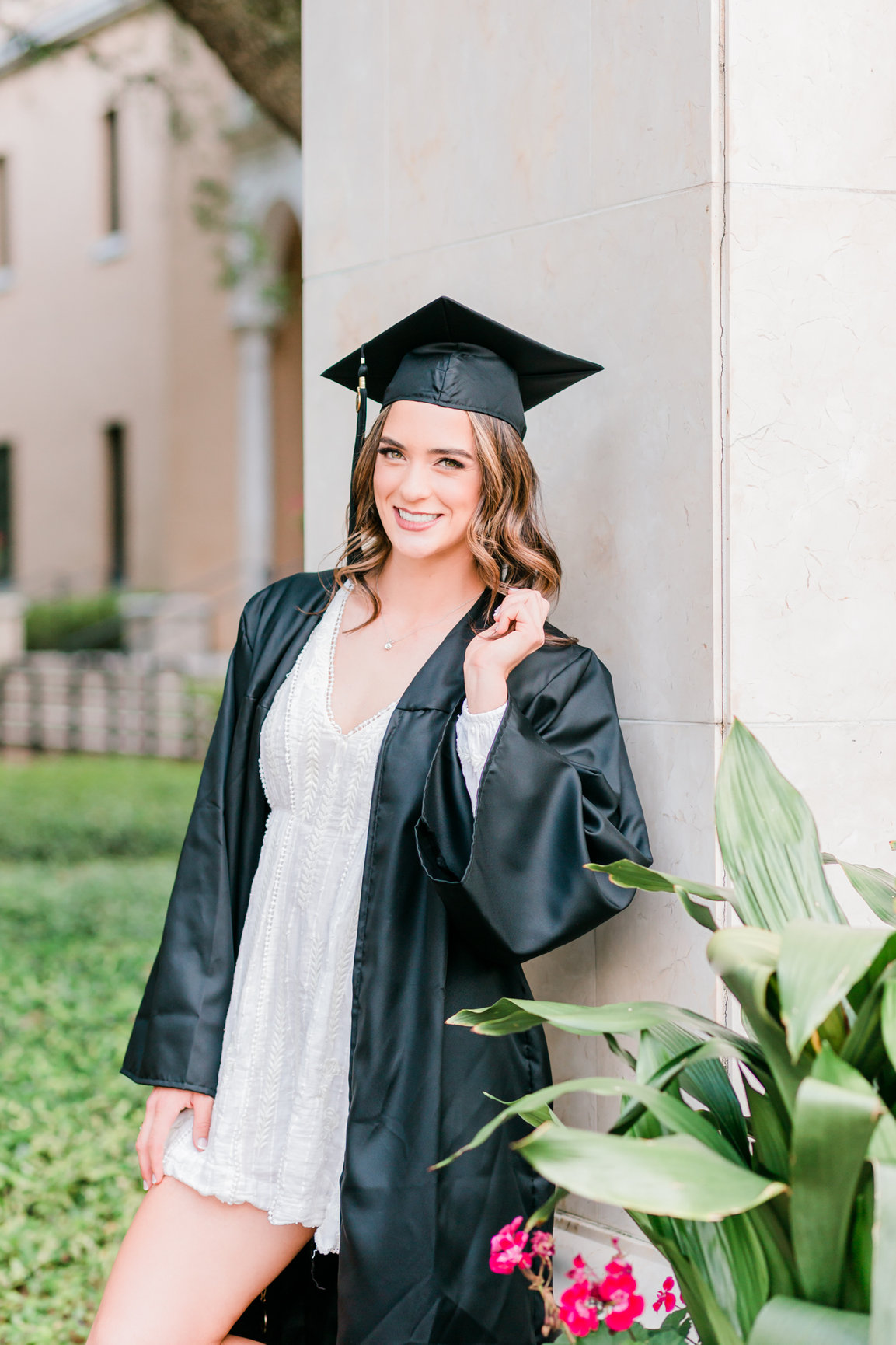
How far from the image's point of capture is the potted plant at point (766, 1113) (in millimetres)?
1129

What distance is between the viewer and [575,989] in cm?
247

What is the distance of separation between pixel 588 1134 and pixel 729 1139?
0.35 metres

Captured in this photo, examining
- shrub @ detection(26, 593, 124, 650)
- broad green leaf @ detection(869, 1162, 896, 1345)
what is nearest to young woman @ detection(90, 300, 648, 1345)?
broad green leaf @ detection(869, 1162, 896, 1345)

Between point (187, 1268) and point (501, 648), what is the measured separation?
1.12m

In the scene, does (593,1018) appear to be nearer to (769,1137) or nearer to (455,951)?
(769,1137)

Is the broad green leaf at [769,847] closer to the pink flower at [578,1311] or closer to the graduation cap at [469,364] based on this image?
the pink flower at [578,1311]

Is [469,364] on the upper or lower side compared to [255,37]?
lower

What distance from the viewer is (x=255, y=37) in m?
4.77

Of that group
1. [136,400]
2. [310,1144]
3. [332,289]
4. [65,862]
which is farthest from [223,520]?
[310,1144]

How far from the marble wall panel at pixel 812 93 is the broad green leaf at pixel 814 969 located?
1.43m

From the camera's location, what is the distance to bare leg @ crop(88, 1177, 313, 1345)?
6.86ft

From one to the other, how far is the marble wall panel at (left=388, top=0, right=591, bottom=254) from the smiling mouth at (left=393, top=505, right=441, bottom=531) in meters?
0.70

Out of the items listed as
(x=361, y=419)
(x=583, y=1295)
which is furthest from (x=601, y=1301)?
(x=361, y=419)

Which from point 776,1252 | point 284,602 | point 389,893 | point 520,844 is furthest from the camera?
point 284,602
